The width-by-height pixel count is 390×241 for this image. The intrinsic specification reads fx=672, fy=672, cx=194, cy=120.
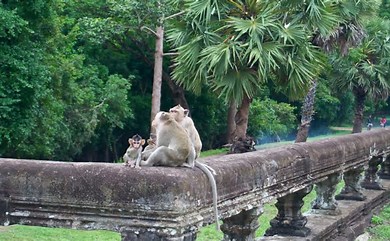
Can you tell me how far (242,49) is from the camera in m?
12.3

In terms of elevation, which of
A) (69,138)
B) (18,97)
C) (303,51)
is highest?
(303,51)

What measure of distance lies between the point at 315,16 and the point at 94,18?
9389 mm

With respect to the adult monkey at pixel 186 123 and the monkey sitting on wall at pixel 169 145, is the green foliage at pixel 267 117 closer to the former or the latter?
the adult monkey at pixel 186 123

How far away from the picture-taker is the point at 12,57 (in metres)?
13.8

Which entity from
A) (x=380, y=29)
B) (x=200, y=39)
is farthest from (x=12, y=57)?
(x=380, y=29)

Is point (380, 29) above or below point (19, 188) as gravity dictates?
above

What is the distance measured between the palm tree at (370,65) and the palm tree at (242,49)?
10.5 m

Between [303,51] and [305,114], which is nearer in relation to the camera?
[303,51]

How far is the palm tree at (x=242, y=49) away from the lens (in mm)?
12328

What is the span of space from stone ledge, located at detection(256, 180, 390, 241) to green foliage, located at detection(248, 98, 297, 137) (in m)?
15.8

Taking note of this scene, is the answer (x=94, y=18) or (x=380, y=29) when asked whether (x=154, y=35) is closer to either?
(x=94, y=18)

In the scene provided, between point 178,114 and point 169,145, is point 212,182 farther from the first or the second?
point 178,114

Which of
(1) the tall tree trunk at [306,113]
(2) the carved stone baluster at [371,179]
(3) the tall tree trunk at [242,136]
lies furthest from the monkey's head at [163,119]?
(1) the tall tree trunk at [306,113]

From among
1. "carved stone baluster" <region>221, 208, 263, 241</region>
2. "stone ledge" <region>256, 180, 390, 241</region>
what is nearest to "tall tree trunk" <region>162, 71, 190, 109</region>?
"stone ledge" <region>256, 180, 390, 241</region>
